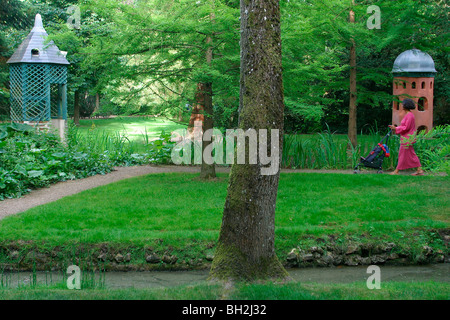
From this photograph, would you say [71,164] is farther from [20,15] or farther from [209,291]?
[20,15]

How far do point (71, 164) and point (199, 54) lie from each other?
4.54m

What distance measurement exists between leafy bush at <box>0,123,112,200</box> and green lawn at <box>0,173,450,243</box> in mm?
1419

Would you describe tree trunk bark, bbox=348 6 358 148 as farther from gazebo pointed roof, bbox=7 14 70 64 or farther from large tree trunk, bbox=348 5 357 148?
gazebo pointed roof, bbox=7 14 70 64

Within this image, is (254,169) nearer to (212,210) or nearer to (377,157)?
(212,210)

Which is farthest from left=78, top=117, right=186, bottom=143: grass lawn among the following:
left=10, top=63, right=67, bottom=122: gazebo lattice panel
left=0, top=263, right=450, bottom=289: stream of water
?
left=0, top=263, right=450, bottom=289: stream of water

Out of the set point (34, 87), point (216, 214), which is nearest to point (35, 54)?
point (34, 87)

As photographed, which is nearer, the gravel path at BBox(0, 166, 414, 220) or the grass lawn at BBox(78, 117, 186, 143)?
the gravel path at BBox(0, 166, 414, 220)

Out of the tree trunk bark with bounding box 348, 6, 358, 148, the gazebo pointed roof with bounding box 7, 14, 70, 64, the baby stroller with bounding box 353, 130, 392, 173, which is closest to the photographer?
the baby stroller with bounding box 353, 130, 392, 173

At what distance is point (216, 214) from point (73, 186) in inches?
167

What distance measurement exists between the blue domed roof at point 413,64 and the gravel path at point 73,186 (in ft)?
17.2

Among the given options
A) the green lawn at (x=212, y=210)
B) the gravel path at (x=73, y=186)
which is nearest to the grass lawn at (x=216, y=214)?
the green lawn at (x=212, y=210)

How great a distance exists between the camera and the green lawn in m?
7.22

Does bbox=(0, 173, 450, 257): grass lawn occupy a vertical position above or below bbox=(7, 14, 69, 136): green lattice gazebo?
below

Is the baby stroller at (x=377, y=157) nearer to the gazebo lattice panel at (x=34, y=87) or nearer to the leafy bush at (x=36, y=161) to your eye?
the leafy bush at (x=36, y=161)
